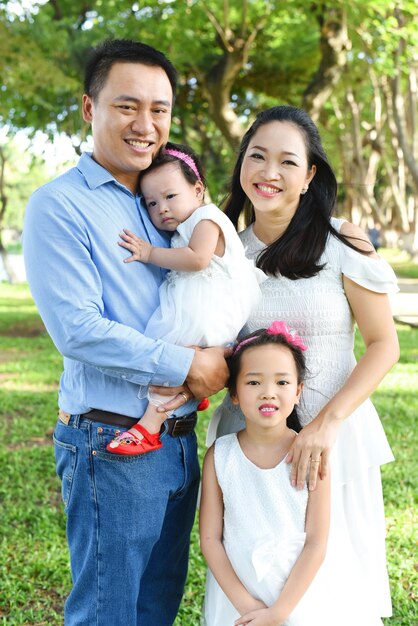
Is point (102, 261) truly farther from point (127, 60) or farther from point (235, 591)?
point (235, 591)

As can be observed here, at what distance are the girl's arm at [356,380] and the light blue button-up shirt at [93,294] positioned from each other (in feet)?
1.67

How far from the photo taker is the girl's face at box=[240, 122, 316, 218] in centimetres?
273

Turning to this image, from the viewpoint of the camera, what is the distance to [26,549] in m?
4.60

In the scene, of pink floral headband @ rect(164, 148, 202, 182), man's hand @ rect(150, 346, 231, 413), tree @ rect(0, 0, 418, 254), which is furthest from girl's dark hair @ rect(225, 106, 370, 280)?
tree @ rect(0, 0, 418, 254)

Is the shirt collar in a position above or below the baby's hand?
above

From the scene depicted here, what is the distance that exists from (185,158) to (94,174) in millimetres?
415

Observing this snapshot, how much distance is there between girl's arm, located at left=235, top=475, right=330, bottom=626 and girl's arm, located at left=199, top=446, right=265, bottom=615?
61 mm

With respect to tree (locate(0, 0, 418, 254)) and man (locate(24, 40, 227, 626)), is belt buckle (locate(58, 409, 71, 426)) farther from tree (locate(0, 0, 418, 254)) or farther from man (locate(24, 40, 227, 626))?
tree (locate(0, 0, 418, 254))

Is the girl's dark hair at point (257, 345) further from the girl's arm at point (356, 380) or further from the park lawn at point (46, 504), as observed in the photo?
the park lawn at point (46, 504)

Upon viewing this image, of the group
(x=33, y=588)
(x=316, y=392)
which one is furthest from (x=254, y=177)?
(x=33, y=588)

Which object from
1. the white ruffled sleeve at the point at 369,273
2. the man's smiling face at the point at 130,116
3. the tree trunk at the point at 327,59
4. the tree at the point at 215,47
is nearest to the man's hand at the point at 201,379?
the white ruffled sleeve at the point at 369,273

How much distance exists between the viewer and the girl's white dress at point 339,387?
2781 millimetres

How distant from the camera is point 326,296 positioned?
9.11ft

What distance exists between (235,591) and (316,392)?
0.75 metres
